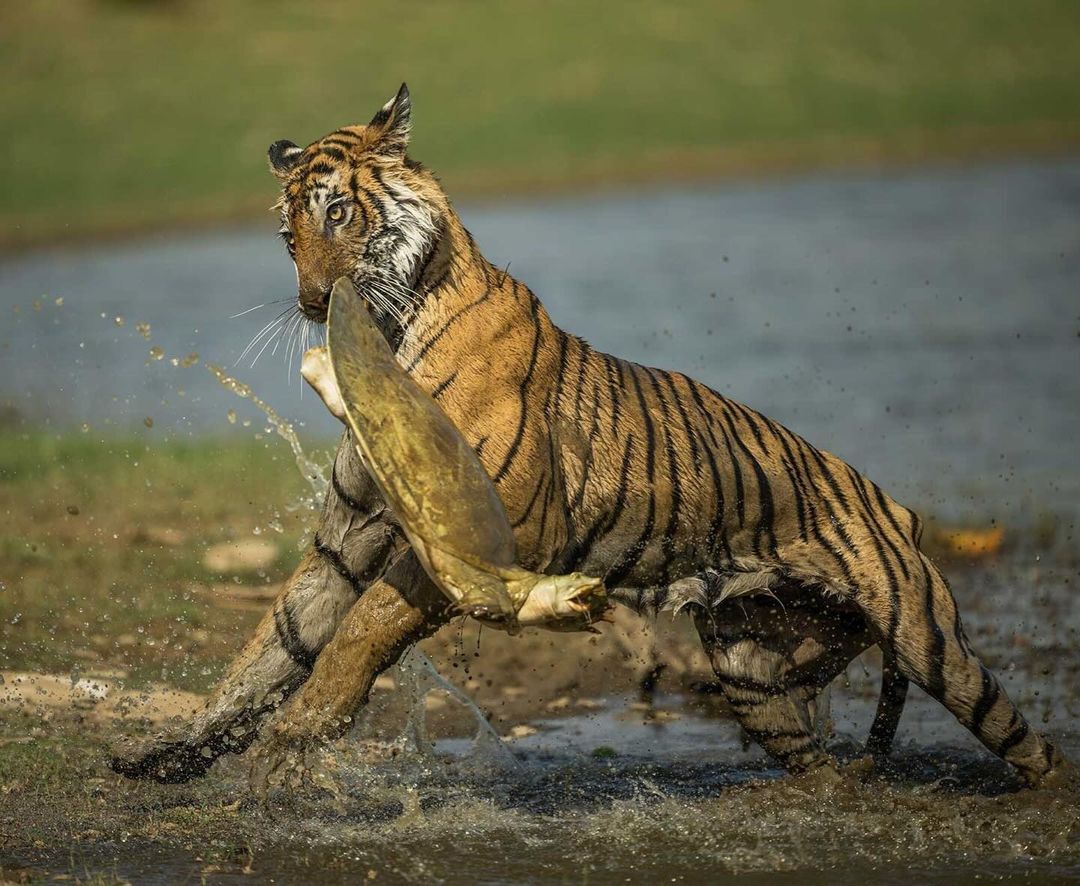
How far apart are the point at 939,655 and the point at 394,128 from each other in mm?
1870

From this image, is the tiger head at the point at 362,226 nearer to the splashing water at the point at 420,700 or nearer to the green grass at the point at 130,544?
the splashing water at the point at 420,700

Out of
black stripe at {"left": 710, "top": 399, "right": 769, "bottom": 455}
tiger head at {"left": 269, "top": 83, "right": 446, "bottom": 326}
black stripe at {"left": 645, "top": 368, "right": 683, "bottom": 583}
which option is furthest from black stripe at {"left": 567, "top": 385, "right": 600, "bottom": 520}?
tiger head at {"left": 269, "top": 83, "right": 446, "bottom": 326}

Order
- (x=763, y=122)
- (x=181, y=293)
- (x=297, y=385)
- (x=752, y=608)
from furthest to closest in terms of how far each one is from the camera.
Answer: (x=763, y=122) < (x=181, y=293) < (x=297, y=385) < (x=752, y=608)

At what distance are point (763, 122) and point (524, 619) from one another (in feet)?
51.8

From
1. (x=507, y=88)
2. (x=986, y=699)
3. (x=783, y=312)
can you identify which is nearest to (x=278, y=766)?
(x=986, y=699)

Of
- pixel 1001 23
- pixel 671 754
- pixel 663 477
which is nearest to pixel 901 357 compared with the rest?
pixel 671 754

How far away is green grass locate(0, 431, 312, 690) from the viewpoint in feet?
18.4

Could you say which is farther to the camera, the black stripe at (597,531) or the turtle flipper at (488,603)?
the black stripe at (597,531)

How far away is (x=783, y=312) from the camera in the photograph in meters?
12.3

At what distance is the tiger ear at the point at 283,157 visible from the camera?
415 centimetres

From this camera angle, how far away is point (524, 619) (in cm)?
350

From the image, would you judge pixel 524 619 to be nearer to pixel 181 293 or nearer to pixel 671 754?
pixel 671 754

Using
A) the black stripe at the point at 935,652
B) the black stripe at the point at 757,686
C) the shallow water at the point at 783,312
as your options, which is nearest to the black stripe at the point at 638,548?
the black stripe at the point at 757,686

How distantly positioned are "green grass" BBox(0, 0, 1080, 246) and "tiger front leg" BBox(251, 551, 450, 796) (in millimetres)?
11651
